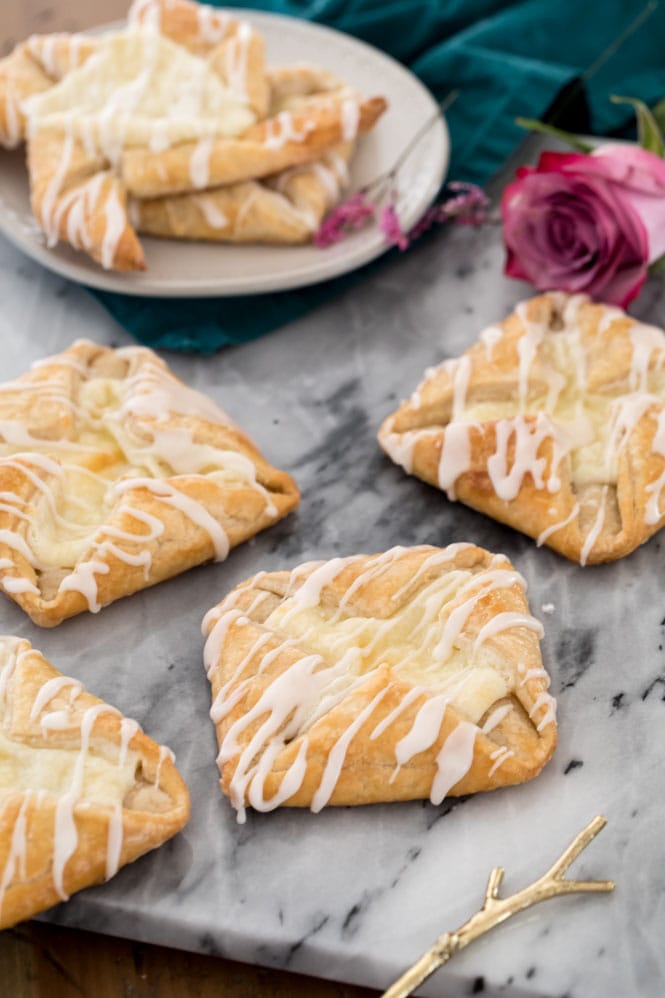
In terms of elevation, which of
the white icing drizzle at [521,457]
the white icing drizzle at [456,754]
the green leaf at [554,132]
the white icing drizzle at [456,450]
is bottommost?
the white icing drizzle at [456,754]

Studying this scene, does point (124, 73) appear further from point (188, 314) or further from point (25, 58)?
point (188, 314)

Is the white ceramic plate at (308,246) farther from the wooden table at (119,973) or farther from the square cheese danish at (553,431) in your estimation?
the wooden table at (119,973)

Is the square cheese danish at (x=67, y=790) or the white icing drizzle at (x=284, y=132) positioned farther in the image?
the white icing drizzle at (x=284, y=132)

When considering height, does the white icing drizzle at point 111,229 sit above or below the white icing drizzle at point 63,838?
above

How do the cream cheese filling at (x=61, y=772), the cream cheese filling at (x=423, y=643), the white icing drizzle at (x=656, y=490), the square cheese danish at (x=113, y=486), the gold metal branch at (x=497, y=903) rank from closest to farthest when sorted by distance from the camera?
the gold metal branch at (x=497, y=903) → the cream cheese filling at (x=61, y=772) → the cream cheese filling at (x=423, y=643) → the square cheese danish at (x=113, y=486) → the white icing drizzle at (x=656, y=490)

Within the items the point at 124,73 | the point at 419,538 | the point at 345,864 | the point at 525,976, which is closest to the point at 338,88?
the point at 124,73

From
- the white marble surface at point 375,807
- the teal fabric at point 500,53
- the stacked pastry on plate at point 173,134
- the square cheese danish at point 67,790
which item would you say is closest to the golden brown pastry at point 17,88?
the stacked pastry on plate at point 173,134

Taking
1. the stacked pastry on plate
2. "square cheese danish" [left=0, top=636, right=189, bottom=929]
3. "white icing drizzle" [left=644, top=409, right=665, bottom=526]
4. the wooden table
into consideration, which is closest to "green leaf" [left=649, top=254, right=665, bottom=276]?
"white icing drizzle" [left=644, top=409, right=665, bottom=526]
